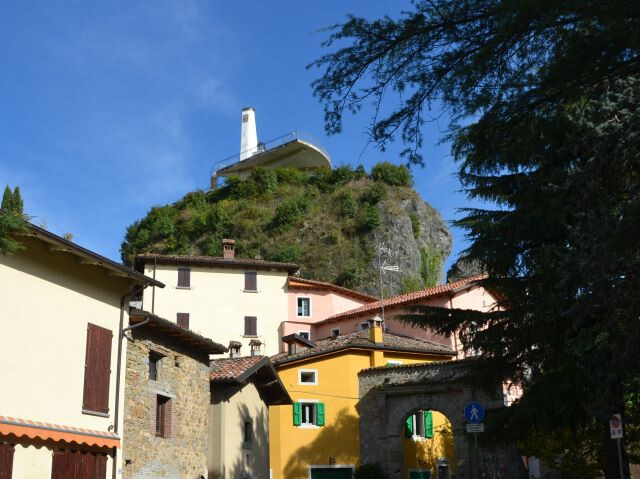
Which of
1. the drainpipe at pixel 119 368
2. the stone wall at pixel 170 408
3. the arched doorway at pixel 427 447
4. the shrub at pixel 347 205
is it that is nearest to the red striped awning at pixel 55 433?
the drainpipe at pixel 119 368

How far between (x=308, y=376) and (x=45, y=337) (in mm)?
21414

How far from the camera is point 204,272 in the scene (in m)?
44.4

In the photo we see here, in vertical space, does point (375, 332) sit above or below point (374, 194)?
below

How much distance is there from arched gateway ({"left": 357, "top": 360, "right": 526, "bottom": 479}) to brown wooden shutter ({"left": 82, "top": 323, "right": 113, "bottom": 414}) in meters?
17.4

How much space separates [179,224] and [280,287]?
20.8 m

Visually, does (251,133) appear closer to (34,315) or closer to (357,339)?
(357,339)

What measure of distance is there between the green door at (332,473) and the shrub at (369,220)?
28.0 m

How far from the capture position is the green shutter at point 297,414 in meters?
33.8

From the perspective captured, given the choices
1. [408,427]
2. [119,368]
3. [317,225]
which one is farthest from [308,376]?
[317,225]

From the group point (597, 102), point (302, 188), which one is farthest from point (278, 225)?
point (597, 102)

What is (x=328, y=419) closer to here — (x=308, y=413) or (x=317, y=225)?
(x=308, y=413)

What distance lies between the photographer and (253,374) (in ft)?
81.5

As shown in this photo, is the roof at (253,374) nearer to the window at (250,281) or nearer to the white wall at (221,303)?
the white wall at (221,303)

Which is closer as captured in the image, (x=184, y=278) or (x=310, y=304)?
(x=184, y=278)
